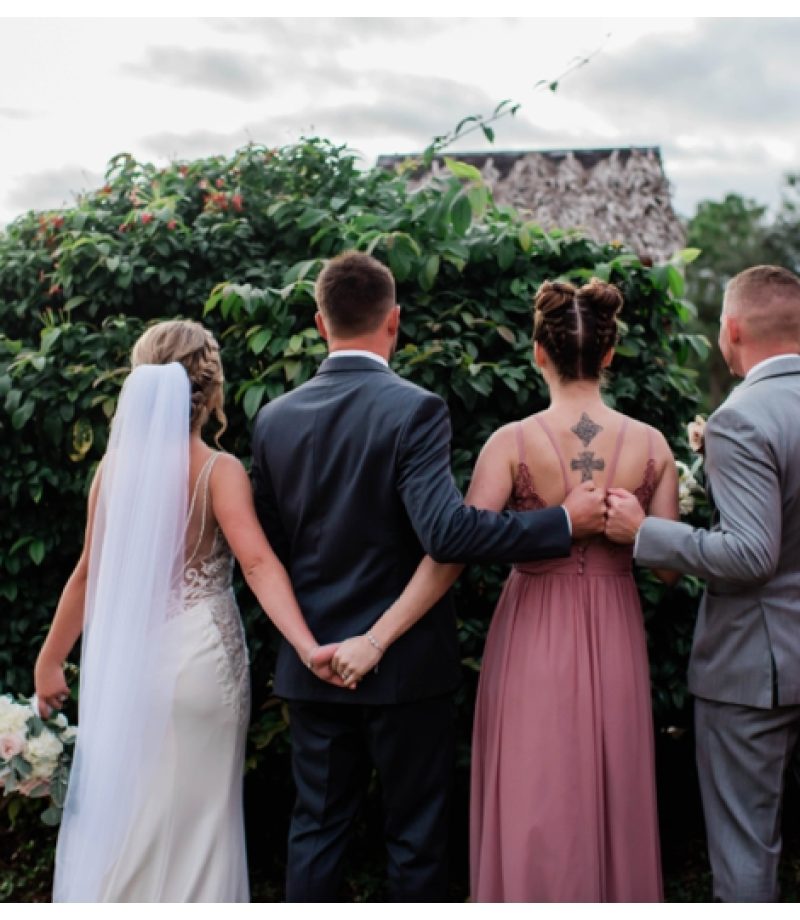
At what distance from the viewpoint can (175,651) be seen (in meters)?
3.15

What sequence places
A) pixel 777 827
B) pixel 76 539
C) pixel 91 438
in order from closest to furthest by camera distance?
pixel 777 827, pixel 91 438, pixel 76 539

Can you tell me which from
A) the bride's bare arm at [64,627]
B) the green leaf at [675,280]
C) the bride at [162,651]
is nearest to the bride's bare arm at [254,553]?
the bride at [162,651]

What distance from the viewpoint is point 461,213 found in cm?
394

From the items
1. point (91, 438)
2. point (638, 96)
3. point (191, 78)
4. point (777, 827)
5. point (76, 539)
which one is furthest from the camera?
point (638, 96)

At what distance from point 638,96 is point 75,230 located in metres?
7.78

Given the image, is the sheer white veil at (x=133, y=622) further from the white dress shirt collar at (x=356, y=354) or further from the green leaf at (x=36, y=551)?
the green leaf at (x=36, y=551)

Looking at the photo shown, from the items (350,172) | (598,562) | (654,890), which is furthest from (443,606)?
(350,172)

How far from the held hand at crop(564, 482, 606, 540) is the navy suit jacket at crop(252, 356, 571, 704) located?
2.2 inches

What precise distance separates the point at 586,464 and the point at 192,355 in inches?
50.7

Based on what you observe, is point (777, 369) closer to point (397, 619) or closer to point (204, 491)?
point (397, 619)

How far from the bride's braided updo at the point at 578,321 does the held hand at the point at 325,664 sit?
3.71 ft

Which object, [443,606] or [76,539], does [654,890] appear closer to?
[443,606]

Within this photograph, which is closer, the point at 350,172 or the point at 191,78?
the point at 350,172

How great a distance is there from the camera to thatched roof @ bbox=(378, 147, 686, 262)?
29.3ft
